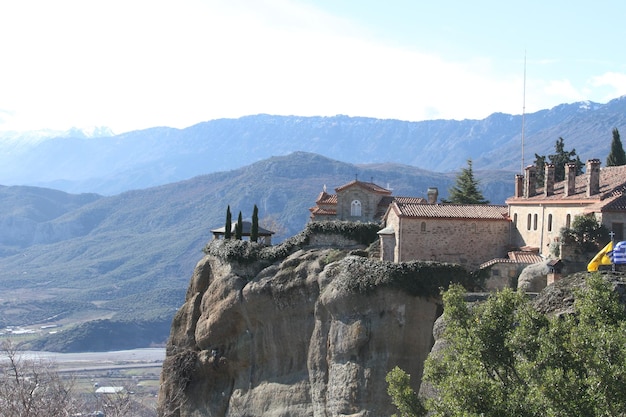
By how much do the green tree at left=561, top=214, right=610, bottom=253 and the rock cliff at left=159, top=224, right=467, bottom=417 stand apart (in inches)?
219

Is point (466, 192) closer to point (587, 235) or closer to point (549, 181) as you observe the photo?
point (549, 181)

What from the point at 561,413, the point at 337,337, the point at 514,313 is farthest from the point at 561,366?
the point at 337,337

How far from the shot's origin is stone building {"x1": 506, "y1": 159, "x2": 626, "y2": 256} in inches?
1550

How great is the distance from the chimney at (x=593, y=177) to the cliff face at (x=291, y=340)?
27.6 ft

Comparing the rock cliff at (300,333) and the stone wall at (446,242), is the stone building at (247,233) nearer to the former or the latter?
the rock cliff at (300,333)

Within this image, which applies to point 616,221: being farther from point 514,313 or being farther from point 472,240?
point 514,313

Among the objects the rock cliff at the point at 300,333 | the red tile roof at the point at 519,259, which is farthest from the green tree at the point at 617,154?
the rock cliff at the point at 300,333

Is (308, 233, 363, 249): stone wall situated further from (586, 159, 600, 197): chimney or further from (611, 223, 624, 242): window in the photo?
(611, 223, 624, 242): window

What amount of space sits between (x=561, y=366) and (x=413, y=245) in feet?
79.5

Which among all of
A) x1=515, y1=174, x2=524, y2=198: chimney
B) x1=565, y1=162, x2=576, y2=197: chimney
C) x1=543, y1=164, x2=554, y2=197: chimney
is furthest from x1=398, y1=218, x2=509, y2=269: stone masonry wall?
x1=565, y1=162, x2=576, y2=197: chimney

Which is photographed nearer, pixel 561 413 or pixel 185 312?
pixel 561 413

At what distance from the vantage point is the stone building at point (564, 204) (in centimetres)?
3938

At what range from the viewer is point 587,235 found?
129ft

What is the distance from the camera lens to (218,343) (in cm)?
5088
